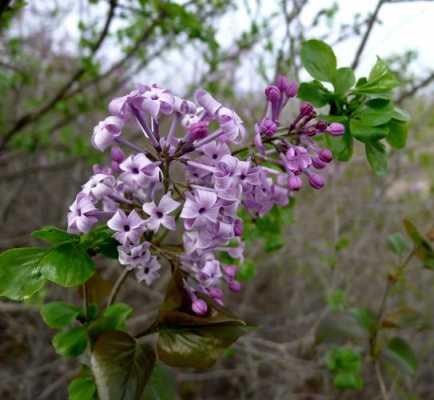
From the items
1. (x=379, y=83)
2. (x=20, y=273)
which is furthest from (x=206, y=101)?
(x=20, y=273)

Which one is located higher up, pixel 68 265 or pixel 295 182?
pixel 295 182

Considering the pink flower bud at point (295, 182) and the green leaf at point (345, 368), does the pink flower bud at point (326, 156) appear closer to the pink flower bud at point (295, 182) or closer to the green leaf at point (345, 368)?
the pink flower bud at point (295, 182)

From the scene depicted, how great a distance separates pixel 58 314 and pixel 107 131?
0.53 m

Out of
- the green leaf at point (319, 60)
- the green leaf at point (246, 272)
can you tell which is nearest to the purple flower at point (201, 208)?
the green leaf at point (319, 60)

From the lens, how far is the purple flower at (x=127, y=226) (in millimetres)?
982

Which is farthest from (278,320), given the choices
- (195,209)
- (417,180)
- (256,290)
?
(195,209)

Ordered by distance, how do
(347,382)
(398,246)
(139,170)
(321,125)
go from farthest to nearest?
(347,382), (398,246), (321,125), (139,170)

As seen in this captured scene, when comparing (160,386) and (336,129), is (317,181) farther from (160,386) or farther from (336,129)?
(160,386)

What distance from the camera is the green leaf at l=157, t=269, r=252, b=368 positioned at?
41.5 inches

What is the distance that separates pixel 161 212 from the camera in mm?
1001

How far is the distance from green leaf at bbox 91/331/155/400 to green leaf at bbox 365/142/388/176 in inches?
26.8

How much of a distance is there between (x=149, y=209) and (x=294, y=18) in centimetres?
213

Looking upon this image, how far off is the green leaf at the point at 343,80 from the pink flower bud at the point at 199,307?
600mm

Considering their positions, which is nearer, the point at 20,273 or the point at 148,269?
the point at 20,273
